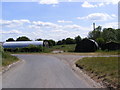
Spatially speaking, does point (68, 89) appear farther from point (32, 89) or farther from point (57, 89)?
point (32, 89)

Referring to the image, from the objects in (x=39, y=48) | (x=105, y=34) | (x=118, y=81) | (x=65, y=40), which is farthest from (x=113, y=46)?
(x=65, y=40)

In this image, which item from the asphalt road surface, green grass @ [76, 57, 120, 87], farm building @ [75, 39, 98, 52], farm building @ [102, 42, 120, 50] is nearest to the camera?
the asphalt road surface

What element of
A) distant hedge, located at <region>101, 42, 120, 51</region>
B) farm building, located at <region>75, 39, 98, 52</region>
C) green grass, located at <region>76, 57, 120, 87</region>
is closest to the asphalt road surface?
green grass, located at <region>76, 57, 120, 87</region>

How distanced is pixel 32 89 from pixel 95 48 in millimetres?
60110

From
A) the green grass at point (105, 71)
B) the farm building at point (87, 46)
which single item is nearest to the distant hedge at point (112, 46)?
the farm building at point (87, 46)

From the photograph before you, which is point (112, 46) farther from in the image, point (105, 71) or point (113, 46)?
point (105, 71)

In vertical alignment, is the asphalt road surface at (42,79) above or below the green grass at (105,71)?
below

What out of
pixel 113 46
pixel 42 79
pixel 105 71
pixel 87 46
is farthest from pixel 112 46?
pixel 42 79

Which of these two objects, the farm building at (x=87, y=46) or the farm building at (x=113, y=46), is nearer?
the farm building at (x=87, y=46)

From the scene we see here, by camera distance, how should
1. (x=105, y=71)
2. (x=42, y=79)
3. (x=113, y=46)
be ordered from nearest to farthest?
(x=42, y=79), (x=105, y=71), (x=113, y=46)

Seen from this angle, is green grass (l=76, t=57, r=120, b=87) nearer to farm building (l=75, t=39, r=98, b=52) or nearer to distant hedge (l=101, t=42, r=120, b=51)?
farm building (l=75, t=39, r=98, b=52)

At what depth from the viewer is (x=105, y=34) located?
113 metres

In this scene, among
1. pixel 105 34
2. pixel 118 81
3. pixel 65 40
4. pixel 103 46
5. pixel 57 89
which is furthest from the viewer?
pixel 65 40

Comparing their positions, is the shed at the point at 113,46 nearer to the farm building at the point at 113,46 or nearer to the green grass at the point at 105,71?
the farm building at the point at 113,46
